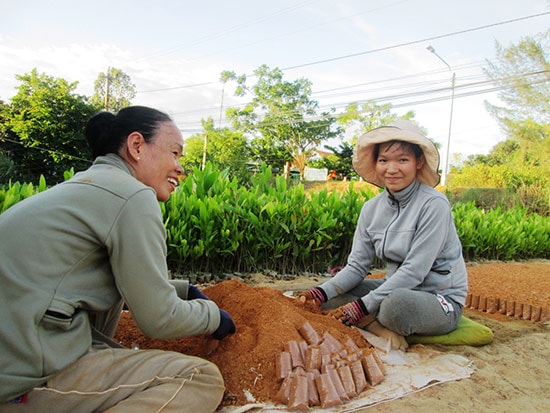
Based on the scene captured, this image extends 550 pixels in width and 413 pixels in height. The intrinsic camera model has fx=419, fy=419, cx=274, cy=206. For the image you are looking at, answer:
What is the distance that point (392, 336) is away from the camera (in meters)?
2.56

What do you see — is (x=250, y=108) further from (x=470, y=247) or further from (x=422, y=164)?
(x=422, y=164)

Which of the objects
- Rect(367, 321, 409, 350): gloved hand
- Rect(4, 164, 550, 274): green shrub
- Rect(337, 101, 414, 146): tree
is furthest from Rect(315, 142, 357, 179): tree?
Rect(367, 321, 409, 350): gloved hand

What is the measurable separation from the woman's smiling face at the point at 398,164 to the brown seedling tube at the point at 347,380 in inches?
47.8

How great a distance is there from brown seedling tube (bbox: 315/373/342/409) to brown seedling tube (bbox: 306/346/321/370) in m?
0.09

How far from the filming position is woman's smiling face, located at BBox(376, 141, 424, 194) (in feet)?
8.61

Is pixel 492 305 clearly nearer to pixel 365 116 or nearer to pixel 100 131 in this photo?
pixel 100 131

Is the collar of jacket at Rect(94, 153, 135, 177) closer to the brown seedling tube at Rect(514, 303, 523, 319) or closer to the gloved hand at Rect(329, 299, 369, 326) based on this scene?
the gloved hand at Rect(329, 299, 369, 326)

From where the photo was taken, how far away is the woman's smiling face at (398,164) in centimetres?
262

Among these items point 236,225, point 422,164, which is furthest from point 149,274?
point 236,225

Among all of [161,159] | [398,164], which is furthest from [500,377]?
[161,159]

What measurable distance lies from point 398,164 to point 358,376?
1306mm

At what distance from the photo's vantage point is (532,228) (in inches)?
315

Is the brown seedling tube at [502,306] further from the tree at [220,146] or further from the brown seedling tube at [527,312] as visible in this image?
the tree at [220,146]

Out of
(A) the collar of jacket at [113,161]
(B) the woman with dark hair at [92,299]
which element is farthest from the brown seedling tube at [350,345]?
(A) the collar of jacket at [113,161]
